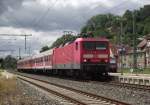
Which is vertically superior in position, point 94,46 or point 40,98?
point 94,46

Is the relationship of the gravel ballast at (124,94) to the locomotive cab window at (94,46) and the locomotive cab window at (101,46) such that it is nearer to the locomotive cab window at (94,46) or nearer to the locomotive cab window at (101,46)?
the locomotive cab window at (94,46)

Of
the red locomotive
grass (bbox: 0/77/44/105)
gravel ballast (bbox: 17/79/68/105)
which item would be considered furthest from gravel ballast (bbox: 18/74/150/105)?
the red locomotive

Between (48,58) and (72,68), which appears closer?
(72,68)

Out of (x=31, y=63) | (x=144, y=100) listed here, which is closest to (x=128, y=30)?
(x=31, y=63)

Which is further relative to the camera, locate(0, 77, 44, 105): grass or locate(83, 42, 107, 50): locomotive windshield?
locate(83, 42, 107, 50): locomotive windshield

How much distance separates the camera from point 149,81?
33031 mm

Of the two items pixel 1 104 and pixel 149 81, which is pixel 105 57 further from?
pixel 1 104

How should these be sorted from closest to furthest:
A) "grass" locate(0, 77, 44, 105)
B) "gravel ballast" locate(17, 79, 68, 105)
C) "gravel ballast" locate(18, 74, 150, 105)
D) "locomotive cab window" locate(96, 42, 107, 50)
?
"grass" locate(0, 77, 44, 105) → "gravel ballast" locate(17, 79, 68, 105) → "gravel ballast" locate(18, 74, 150, 105) → "locomotive cab window" locate(96, 42, 107, 50)

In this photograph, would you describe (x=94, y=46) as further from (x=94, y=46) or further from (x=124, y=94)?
(x=124, y=94)

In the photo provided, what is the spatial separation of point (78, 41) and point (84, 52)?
1.17m

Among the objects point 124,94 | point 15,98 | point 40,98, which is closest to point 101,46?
point 124,94

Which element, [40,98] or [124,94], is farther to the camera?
[124,94]

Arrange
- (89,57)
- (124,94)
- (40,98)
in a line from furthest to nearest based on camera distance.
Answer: (89,57) < (124,94) < (40,98)

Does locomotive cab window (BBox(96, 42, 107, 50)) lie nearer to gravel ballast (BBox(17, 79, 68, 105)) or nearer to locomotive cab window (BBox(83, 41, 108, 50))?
locomotive cab window (BBox(83, 41, 108, 50))
